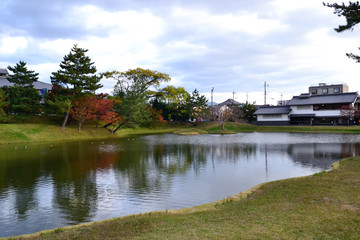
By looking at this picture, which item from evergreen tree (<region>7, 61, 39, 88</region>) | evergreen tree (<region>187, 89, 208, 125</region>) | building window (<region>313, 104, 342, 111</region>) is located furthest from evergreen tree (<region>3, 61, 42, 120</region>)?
building window (<region>313, 104, 342, 111</region>)

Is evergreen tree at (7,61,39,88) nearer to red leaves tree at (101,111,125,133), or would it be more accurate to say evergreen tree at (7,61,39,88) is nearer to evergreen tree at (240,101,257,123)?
red leaves tree at (101,111,125,133)

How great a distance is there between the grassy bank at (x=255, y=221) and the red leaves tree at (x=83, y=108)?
90.0ft

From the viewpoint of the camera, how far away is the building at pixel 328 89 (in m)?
57.1

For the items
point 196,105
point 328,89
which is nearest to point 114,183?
point 196,105

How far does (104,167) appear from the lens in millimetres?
13375

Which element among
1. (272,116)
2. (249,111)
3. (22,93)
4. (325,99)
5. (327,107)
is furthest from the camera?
(249,111)

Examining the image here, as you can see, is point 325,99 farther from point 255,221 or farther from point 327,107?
point 255,221

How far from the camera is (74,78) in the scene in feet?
97.8

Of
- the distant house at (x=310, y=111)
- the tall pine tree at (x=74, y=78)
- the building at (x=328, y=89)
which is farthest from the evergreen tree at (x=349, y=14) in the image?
the building at (x=328, y=89)

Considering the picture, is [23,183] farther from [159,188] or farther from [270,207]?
[270,207]

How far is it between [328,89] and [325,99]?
14.4 meters

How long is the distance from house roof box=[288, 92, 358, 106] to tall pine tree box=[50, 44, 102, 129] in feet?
121

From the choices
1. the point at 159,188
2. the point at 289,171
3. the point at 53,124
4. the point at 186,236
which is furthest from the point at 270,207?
the point at 53,124

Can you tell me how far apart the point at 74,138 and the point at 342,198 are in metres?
28.4
